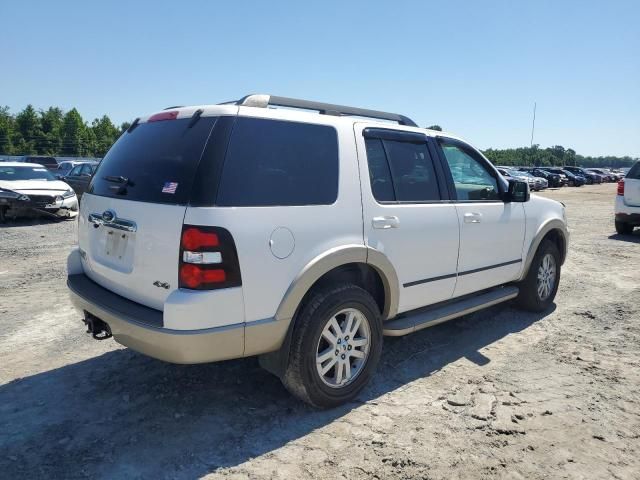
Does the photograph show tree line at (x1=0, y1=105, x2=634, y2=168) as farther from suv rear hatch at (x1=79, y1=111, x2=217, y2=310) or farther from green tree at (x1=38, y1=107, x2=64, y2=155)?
suv rear hatch at (x1=79, y1=111, x2=217, y2=310)

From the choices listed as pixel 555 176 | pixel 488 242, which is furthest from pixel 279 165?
pixel 555 176

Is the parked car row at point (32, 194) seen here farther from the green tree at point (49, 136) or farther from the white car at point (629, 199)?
the green tree at point (49, 136)

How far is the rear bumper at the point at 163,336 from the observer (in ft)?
8.32

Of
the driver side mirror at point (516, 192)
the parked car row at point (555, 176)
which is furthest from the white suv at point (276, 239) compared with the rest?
the parked car row at point (555, 176)

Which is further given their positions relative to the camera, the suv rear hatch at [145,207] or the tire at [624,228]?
the tire at [624,228]

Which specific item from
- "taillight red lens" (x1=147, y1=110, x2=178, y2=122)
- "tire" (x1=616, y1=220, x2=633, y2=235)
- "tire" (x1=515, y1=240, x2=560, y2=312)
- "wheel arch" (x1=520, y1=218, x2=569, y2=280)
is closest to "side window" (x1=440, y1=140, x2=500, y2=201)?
"wheel arch" (x1=520, y1=218, x2=569, y2=280)

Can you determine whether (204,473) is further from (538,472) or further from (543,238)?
(543,238)

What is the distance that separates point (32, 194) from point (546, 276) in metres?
11.5

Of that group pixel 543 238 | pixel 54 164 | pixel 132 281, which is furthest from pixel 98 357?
pixel 54 164

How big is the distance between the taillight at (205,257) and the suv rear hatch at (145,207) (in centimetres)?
6

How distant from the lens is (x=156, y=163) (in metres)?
2.92

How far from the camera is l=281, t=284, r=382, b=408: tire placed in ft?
9.56

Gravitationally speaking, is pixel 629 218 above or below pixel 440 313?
above

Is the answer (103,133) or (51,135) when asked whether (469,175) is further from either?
(103,133)
